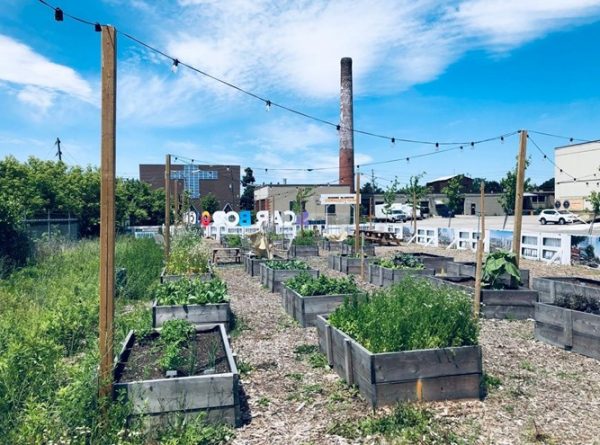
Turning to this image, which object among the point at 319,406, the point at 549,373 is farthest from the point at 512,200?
the point at 319,406

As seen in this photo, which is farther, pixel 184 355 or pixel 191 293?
pixel 191 293

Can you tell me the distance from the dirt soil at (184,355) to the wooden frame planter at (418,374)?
1.30m

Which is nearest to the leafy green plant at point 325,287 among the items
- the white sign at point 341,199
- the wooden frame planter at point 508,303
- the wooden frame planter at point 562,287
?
the wooden frame planter at point 508,303

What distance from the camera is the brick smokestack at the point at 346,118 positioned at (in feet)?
142

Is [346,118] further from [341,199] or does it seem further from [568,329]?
[568,329]

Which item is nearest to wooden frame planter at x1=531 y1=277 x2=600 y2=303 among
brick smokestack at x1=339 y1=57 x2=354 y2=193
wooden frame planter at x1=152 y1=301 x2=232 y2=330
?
wooden frame planter at x1=152 y1=301 x2=232 y2=330

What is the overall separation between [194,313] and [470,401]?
13.2ft

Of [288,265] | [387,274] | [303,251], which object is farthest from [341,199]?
[387,274]

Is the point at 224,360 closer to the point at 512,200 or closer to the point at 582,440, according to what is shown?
the point at 582,440

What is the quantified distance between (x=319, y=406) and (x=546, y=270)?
11.9 metres

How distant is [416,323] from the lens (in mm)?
4641

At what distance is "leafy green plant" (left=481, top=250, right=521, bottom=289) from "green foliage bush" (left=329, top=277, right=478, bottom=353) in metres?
3.29

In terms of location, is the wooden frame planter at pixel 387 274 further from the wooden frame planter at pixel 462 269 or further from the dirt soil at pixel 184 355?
the dirt soil at pixel 184 355

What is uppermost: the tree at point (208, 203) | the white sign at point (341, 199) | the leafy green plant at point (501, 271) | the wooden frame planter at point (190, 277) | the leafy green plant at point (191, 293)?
the tree at point (208, 203)
